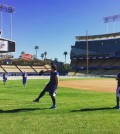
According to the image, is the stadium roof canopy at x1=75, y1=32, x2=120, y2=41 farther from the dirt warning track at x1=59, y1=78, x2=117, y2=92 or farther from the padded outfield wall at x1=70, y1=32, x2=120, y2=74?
the dirt warning track at x1=59, y1=78, x2=117, y2=92

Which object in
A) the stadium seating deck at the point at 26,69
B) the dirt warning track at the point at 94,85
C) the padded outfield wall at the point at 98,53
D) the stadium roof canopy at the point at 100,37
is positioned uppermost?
the stadium roof canopy at the point at 100,37

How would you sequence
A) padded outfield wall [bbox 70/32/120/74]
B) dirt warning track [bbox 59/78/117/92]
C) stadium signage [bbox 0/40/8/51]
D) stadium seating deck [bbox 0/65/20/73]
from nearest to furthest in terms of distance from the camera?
1. stadium signage [bbox 0/40/8/51]
2. dirt warning track [bbox 59/78/117/92]
3. stadium seating deck [bbox 0/65/20/73]
4. padded outfield wall [bbox 70/32/120/74]

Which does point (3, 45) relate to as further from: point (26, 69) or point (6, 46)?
point (26, 69)

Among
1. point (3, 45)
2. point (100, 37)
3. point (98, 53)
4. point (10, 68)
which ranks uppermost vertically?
point (100, 37)

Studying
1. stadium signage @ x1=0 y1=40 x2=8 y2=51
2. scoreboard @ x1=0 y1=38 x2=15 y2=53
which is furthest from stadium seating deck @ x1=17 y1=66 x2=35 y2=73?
stadium signage @ x1=0 y1=40 x2=8 y2=51

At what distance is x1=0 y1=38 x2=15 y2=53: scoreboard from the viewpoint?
12.4 m

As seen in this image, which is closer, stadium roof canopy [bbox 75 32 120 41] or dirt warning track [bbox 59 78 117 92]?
dirt warning track [bbox 59 78 117 92]

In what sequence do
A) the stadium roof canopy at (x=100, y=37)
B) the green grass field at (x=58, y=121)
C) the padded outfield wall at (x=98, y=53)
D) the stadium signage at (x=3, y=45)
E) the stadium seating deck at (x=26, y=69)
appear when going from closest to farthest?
the green grass field at (x=58, y=121) → the stadium signage at (x=3, y=45) → the stadium seating deck at (x=26, y=69) → the padded outfield wall at (x=98, y=53) → the stadium roof canopy at (x=100, y=37)

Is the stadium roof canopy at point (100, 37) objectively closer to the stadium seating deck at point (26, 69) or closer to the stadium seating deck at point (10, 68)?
the stadium seating deck at point (26, 69)

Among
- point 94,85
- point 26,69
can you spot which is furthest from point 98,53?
point 94,85

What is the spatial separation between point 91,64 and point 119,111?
11008 centimetres

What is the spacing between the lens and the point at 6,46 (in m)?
12.6

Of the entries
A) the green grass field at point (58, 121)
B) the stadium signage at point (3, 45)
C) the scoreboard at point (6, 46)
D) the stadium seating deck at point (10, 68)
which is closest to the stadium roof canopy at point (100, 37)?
the stadium seating deck at point (10, 68)

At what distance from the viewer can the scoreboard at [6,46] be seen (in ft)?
40.8
